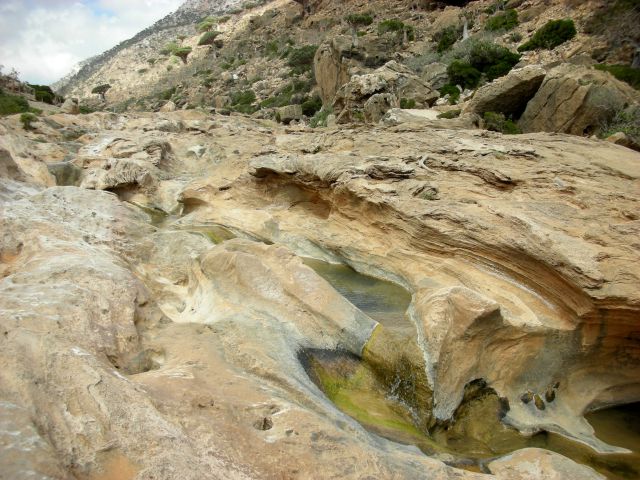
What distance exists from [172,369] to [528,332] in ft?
13.8

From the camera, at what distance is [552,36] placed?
72.6ft

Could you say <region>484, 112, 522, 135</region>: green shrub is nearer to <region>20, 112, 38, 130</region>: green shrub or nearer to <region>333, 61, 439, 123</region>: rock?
<region>333, 61, 439, 123</region>: rock

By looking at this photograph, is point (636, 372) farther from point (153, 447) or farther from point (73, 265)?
point (73, 265)

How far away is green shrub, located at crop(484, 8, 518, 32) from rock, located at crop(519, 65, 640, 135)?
15561 mm

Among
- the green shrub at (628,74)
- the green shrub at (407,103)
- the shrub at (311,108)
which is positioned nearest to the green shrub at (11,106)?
the shrub at (311,108)

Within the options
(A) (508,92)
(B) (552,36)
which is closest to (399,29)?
Answer: (B) (552,36)

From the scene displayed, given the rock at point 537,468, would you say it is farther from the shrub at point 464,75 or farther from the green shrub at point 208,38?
the green shrub at point 208,38

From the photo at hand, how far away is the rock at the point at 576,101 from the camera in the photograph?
12914 mm

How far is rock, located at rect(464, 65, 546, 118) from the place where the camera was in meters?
14.4

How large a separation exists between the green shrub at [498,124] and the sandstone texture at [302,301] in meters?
4.02

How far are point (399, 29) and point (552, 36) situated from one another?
54.3 feet

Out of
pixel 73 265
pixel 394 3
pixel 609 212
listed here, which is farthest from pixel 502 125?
pixel 394 3

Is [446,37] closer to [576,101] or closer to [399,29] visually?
[399,29]

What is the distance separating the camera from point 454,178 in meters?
8.05
